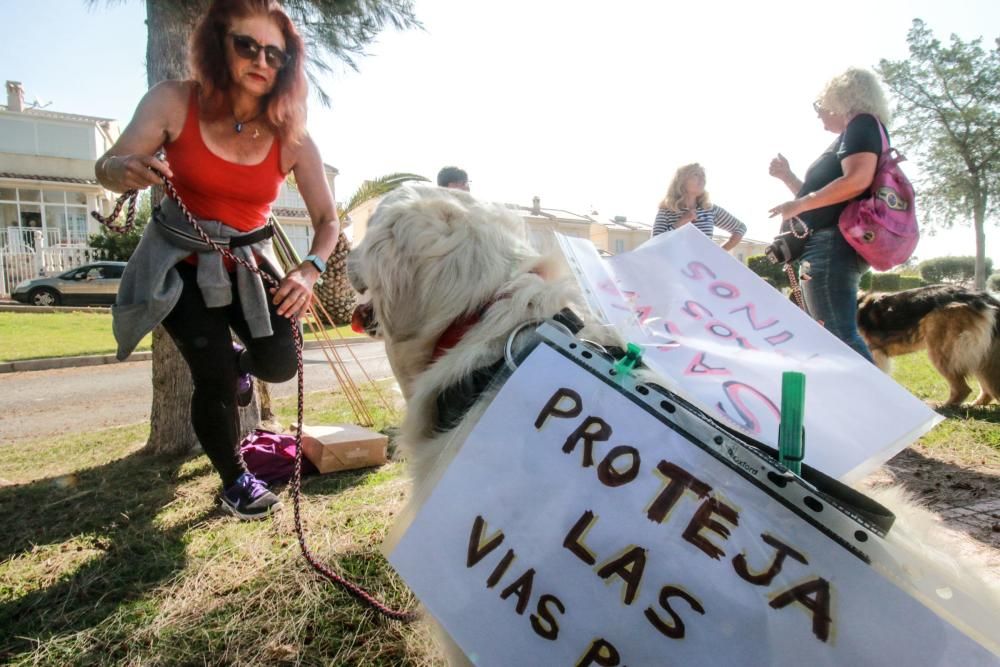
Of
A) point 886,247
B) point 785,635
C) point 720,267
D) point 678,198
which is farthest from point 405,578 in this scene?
point 678,198

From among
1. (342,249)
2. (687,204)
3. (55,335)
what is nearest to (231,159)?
(687,204)

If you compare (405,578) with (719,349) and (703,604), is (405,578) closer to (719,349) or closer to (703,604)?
(703,604)

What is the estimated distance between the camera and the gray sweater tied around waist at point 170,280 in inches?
82.0

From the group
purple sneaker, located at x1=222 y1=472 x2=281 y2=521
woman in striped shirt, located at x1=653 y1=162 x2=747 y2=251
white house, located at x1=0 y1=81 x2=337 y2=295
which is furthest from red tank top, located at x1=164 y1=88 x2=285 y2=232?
white house, located at x1=0 y1=81 x2=337 y2=295

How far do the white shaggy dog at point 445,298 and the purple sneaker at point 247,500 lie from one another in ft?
4.33

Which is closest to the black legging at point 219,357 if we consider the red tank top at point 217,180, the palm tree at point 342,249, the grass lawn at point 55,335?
the red tank top at point 217,180

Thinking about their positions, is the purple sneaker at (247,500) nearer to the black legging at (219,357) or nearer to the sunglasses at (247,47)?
the black legging at (219,357)

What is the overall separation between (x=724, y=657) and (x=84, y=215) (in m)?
32.6

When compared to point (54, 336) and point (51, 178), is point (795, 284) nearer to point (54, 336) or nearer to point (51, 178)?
point (54, 336)

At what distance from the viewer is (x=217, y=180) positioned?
2.15 meters

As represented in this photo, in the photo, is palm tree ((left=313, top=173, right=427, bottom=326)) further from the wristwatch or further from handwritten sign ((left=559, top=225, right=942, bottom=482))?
handwritten sign ((left=559, top=225, right=942, bottom=482))

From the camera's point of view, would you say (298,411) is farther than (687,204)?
No

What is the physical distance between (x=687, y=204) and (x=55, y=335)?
1303 centimetres

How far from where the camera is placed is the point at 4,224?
80.8ft
